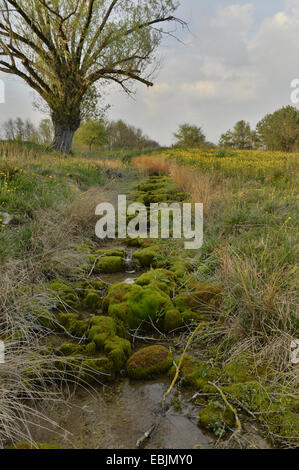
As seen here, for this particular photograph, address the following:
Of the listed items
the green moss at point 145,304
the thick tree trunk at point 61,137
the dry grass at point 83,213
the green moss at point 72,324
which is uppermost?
the thick tree trunk at point 61,137

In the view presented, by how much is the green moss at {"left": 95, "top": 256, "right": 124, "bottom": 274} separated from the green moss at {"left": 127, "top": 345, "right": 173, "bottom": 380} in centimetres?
174

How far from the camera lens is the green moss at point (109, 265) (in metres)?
3.89

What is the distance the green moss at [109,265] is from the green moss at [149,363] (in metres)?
1.74

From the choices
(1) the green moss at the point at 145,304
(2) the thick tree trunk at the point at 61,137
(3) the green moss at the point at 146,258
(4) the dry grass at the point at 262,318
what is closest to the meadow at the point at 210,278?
(4) the dry grass at the point at 262,318

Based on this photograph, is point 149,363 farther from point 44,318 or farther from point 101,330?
point 44,318

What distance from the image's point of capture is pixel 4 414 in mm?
1602

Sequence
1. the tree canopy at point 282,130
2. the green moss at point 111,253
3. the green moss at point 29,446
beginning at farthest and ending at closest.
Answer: the tree canopy at point 282,130, the green moss at point 111,253, the green moss at point 29,446

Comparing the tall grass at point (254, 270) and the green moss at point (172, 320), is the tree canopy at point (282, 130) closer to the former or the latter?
the tall grass at point (254, 270)

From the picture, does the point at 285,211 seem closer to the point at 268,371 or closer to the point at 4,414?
the point at 268,371

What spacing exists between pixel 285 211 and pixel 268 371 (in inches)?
130

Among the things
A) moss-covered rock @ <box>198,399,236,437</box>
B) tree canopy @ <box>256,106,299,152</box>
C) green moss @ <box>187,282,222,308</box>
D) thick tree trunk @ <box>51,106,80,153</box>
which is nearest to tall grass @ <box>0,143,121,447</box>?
moss-covered rock @ <box>198,399,236,437</box>

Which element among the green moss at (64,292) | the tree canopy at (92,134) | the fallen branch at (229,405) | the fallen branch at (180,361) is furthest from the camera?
the tree canopy at (92,134)

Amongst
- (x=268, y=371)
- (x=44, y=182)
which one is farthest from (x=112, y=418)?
(x=44, y=182)

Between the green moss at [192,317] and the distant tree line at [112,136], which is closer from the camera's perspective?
the green moss at [192,317]
